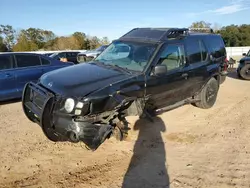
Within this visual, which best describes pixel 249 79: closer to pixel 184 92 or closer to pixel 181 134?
pixel 184 92

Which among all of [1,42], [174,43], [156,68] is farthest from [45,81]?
[1,42]

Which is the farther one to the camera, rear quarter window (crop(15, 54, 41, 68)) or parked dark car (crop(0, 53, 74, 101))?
rear quarter window (crop(15, 54, 41, 68))

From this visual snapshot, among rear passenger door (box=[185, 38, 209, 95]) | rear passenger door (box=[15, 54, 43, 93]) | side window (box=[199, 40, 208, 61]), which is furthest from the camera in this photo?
rear passenger door (box=[15, 54, 43, 93])

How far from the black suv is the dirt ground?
0.42 meters

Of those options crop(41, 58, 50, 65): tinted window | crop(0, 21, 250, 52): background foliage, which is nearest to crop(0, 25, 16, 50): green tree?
crop(0, 21, 250, 52): background foliage

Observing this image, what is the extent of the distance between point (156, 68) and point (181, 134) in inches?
61.2

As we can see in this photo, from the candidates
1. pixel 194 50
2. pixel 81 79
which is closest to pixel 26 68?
pixel 81 79

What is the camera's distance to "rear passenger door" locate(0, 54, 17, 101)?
7035 mm

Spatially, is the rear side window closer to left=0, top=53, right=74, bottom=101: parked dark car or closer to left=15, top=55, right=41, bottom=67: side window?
left=0, top=53, right=74, bottom=101: parked dark car

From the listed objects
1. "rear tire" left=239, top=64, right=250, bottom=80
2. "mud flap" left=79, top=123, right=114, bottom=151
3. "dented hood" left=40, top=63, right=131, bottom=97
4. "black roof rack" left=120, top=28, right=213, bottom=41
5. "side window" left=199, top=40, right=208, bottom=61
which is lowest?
"mud flap" left=79, top=123, right=114, bottom=151

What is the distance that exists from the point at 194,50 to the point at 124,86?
2.67 m

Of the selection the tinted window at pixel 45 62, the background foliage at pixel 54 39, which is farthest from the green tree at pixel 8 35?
the tinted window at pixel 45 62

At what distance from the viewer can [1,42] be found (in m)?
49.9

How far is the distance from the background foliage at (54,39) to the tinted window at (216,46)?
44.6 metres
